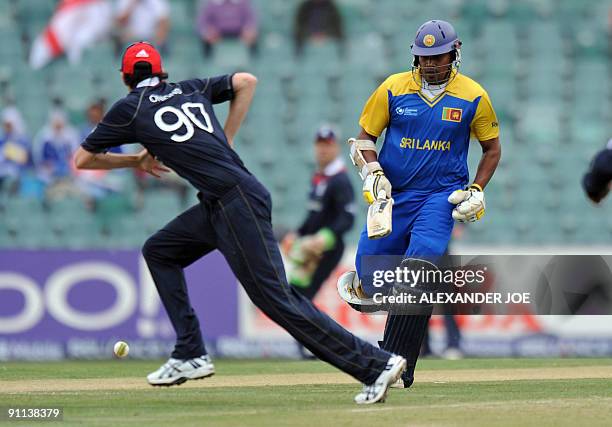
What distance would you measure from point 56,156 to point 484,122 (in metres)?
9.03

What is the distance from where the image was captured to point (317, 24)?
58.3 feet

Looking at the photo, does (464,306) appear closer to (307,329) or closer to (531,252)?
(531,252)

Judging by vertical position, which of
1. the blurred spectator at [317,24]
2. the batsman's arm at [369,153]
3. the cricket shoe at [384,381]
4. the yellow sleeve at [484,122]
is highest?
the blurred spectator at [317,24]

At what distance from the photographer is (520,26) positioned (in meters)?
18.2

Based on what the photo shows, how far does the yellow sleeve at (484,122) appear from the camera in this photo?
8.16 meters

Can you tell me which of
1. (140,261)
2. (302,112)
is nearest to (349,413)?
(140,261)

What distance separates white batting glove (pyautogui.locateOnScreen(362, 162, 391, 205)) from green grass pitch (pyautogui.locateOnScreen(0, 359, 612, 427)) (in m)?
1.24

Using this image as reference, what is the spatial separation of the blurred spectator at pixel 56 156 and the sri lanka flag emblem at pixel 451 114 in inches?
347

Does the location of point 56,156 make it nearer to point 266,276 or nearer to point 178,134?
point 178,134

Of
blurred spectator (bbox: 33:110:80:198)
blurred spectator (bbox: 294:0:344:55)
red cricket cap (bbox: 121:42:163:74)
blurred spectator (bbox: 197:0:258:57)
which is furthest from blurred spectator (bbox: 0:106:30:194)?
red cricket cap (bbox: 121:42:163:74)

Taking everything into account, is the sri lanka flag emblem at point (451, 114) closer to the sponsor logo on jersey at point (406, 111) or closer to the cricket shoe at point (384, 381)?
the sponsor logo on jersey at point (406, 111)

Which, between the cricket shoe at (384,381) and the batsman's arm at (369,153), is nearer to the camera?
the cricket shoe at (384,381)

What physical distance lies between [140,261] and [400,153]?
6368 mm

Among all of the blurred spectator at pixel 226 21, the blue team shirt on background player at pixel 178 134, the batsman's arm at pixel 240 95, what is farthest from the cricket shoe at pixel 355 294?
the blurred spectator at pixel 226 21
